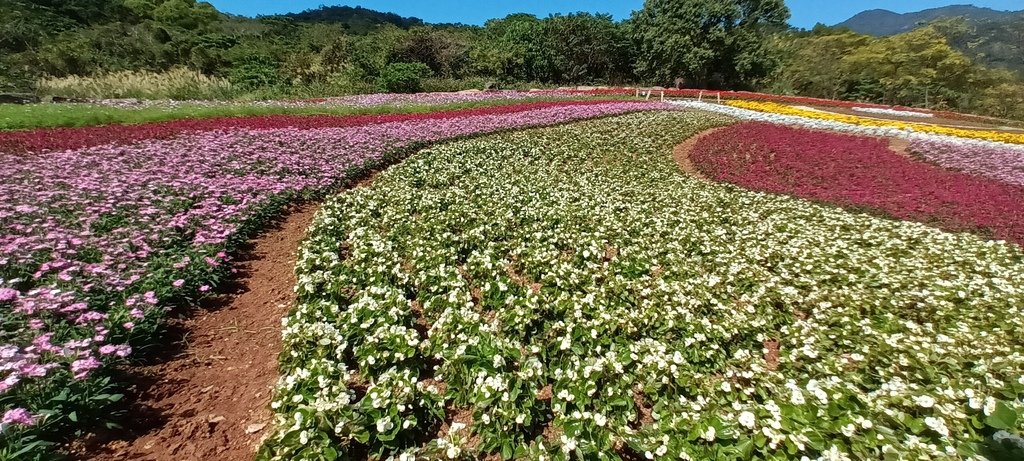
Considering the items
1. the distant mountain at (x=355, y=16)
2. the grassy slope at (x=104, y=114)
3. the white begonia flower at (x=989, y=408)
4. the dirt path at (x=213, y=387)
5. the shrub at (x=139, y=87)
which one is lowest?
the dirt path at (x=213, y=387)

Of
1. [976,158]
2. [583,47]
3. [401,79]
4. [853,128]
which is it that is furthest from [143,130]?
[583,47]

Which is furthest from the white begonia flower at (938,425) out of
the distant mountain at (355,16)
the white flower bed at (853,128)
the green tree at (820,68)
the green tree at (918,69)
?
the distant mountain at (355,16)

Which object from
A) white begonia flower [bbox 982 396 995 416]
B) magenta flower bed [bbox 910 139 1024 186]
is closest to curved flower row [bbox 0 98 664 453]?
white begonia flower [bbox 982 396 995 416]

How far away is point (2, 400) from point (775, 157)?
17846 millimetres

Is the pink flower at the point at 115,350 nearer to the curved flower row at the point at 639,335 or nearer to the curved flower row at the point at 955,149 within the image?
the curved flower row at the point at 639,335

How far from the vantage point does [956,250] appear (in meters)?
7.18

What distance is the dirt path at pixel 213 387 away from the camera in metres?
3.57

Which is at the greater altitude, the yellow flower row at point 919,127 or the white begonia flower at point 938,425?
the yellow flower row at point 919,127

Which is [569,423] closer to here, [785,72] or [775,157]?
[775,157]

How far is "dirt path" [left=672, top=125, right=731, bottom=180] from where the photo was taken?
47.4 feet

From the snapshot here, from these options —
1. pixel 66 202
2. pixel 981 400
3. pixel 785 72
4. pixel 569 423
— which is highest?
pixel 785 72

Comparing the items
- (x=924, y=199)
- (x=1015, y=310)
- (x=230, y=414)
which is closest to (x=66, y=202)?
(x=230, y=414)

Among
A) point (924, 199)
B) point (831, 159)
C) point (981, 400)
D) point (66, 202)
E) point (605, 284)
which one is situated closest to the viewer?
point (981, 400)

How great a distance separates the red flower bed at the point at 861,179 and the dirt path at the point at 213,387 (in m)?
12.1
